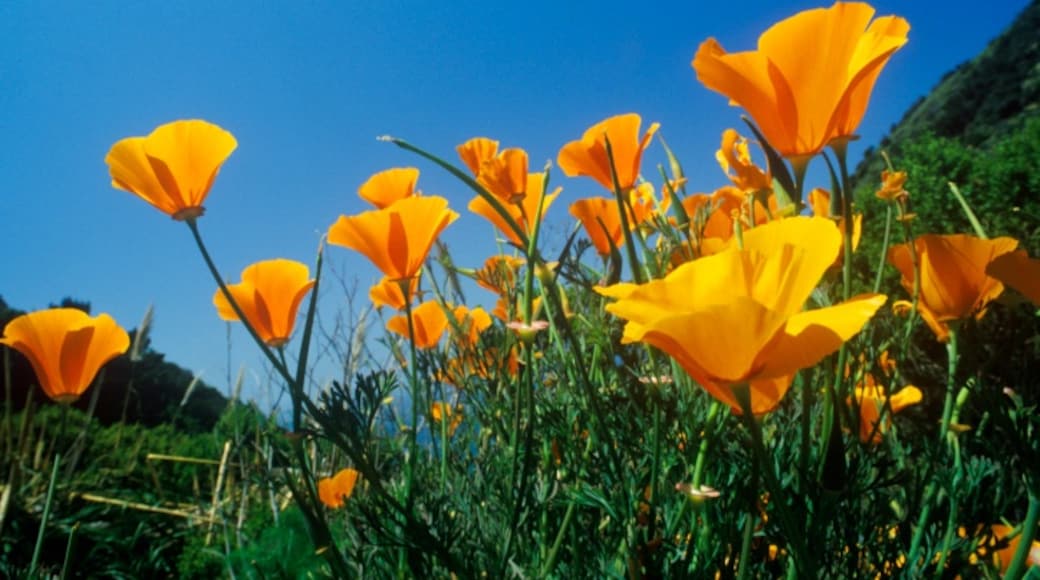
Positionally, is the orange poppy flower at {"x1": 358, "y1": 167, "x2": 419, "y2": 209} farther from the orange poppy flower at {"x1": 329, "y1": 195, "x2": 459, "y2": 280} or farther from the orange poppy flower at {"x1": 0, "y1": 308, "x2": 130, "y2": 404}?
the orange poppy flower at {"x1": 0, "y1": 308, "x2": 130, "y2": 404}

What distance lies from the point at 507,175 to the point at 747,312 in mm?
659

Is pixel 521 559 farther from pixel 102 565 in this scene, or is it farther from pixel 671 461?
pixel 102 565

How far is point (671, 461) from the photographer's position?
0.98 meters

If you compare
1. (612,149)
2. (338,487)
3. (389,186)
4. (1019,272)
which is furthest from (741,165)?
(338,487)

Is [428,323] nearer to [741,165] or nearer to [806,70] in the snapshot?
[741,165]

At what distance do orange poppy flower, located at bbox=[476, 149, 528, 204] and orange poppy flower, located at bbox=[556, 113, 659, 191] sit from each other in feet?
0.21

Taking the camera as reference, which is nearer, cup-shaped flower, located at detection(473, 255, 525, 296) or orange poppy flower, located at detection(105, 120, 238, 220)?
orange poppy flower, located at detection(105, 120, 238, 220)

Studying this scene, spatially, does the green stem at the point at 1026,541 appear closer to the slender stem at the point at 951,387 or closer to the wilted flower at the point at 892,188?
the slender stem at the point at 951,387

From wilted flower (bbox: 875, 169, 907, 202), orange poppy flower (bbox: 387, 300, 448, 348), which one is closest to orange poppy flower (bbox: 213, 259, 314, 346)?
orange poppy flower (bbox: 387, 300, 448, 348)

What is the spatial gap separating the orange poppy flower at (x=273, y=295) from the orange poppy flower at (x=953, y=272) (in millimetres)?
805

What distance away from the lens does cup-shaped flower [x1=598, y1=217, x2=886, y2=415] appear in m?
0.54

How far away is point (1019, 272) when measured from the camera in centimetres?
74

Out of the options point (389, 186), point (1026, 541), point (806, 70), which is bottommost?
point (1026, 541)

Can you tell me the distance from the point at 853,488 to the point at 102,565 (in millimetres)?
3042
